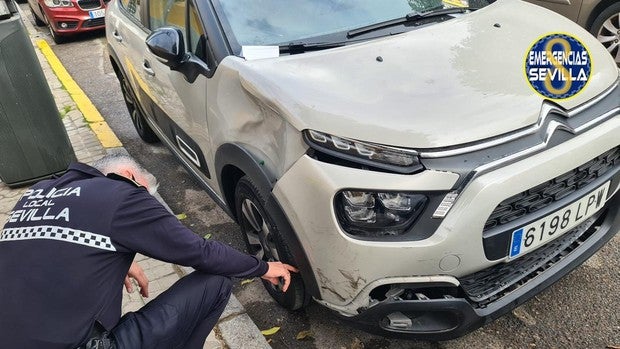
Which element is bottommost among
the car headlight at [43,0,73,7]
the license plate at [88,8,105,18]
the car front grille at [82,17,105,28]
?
the car front grille at [82,17,105,28]

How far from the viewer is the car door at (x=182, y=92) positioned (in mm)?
2680

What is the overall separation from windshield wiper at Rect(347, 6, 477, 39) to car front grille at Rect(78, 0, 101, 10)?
7375mm

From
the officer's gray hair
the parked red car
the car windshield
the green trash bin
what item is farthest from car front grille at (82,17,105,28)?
the officer's gray hair

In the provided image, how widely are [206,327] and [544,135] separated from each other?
1.51m

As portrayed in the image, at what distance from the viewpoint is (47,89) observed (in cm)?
364

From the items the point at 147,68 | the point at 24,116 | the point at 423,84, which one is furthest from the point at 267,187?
the point at 24,116

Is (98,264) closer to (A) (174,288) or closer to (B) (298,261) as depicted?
(A) (174,288)

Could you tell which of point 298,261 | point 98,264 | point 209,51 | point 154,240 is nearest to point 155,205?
point 154,240

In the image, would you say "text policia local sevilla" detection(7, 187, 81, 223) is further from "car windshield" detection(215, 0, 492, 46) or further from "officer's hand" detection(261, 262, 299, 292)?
"car windshield" detection(215, 0, 492, 46)

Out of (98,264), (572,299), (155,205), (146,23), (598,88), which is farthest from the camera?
(146,23)

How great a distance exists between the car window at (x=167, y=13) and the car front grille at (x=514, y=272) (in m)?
2.05

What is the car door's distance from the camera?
8.79ft

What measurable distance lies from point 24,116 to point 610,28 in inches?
193

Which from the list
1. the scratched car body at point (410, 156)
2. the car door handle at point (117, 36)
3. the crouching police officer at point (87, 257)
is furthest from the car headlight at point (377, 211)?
the car door handle at point (117, 36)
